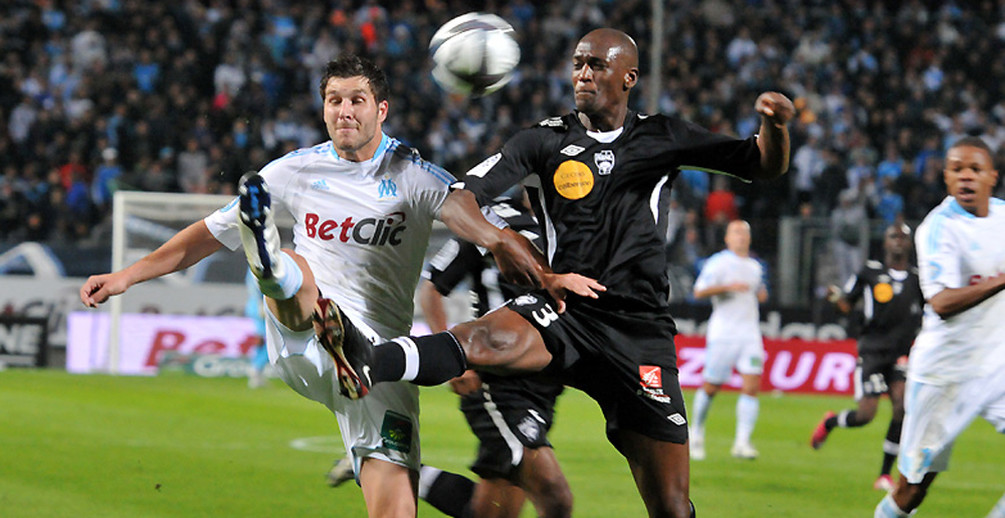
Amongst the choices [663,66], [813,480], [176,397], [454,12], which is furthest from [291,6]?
[813,480]

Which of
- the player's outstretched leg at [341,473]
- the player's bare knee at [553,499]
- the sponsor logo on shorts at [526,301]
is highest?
the sponsor logo on shorts at [526,301]

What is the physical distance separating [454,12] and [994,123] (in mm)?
11080

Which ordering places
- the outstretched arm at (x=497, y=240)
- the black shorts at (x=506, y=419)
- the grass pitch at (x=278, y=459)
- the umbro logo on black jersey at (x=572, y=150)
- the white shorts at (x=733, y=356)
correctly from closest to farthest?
the outstretched arm at (x=497, y=240), the umbro logo on black jersey at (x=572, y=150), the black shorts at (x=506, y=419), the grass pitch at (x=278, y=459), the white shorts at (x=733, y=356)

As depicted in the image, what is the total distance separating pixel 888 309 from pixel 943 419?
4.82m

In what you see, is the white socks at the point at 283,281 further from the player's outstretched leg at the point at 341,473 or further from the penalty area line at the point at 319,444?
the penalty area line at the point at 319,444

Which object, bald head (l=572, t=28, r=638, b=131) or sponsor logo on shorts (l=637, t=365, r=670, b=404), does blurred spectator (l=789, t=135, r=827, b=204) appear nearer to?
bald head (l=572, t=28, r=638, b=131)

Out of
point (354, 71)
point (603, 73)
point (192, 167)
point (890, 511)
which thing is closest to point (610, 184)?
point (603, 73)

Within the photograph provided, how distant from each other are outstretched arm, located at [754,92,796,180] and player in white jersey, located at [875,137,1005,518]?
166cm

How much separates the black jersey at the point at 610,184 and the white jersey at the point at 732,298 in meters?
7.54

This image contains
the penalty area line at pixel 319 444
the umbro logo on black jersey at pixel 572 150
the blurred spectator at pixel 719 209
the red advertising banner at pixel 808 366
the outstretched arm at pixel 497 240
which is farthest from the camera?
the blurred spectator at pixel 719 209

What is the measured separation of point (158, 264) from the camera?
5.41m

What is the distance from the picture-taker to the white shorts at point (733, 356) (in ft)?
41.6

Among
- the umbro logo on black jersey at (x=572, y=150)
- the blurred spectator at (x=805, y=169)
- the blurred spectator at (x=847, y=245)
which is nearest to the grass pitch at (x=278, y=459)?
the blurred spectator at (x=847, y=245)

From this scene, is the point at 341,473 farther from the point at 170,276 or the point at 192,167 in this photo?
the point at 192,167
